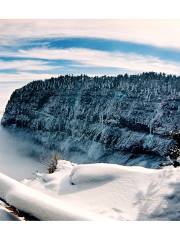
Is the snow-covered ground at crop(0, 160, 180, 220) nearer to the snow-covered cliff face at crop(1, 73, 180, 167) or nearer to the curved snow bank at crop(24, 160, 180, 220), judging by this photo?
the curved snow bank at crop(24, 160, 180, 220)

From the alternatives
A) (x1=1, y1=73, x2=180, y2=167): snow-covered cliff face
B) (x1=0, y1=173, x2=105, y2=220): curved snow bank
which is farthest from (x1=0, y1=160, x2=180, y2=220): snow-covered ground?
(x1=1, y1=73, x2=180, y2=167): snow-covered cliff face

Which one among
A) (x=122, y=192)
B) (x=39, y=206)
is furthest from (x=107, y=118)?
(x=39, y=206)

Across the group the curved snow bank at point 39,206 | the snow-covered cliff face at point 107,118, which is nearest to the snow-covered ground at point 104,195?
the curved snow bank at point 39,206

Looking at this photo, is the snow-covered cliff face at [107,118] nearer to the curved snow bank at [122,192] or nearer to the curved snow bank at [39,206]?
the curved snow bank at [122,192]

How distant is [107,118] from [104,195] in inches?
2257

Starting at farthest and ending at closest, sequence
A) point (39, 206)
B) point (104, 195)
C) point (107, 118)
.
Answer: point (107, 118)
point (104, 195)
point (39, 206)

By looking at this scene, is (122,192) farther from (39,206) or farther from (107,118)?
(107,118)

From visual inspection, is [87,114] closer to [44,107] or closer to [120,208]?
[44,107]

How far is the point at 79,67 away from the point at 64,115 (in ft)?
186

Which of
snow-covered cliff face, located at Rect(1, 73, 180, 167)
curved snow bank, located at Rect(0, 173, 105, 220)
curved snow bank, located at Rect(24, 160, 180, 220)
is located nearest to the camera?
curved snow bank, located at Rect(0, 173, 105, 220)

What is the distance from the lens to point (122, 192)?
219 inches

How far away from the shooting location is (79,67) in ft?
28.7

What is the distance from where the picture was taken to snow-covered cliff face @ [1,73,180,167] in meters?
49.2

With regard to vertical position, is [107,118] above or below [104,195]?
below
